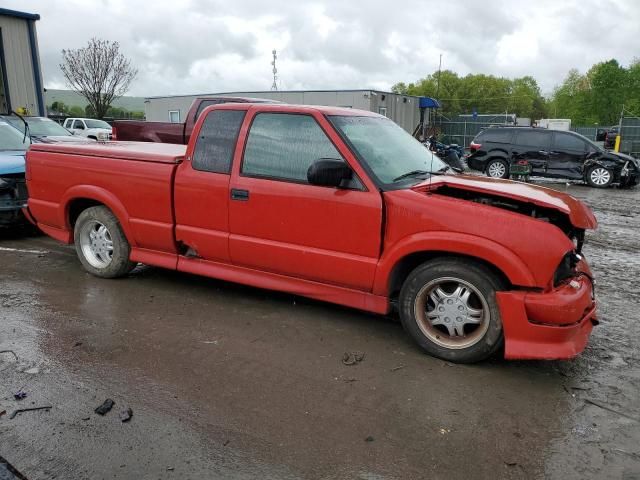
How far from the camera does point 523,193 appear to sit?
3.95 meters

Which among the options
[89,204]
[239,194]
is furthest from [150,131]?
[239,194]

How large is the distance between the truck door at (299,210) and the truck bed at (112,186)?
0.82 meters

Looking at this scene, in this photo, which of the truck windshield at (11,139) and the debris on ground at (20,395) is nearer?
the debris on ground at (20,395)

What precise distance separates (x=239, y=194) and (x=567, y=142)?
14557 mm

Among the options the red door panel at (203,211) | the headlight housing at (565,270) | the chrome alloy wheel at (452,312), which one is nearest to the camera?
the headlight housing at (565,270)

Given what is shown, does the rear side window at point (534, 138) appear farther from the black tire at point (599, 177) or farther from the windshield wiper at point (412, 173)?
the windshield wiper at point (412, 173)

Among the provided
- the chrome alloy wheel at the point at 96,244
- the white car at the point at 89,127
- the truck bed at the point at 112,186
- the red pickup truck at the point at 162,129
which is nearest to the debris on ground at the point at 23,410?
the truck bed at the point at 112,186

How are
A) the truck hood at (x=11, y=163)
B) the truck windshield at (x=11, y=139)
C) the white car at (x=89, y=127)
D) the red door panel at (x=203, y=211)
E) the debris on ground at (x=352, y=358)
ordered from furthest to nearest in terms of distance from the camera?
the white car at (x=89, y=127)
the truck windshield at (x=11, y=139)
the truck hood at (x=11, y=163)
the red door panel at (x=203, y=211)
the debris on ground at (x=352, y=358)

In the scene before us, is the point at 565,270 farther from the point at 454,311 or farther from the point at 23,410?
the point at 23,410

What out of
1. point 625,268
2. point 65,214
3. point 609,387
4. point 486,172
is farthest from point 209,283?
point 486,172

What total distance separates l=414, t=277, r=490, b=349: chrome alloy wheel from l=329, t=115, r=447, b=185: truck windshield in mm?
895

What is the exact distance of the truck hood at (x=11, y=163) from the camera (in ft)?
23.2

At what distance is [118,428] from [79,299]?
2365mm

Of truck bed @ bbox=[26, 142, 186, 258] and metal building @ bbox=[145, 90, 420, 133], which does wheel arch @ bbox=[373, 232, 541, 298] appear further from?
metal building @ bbox=[145, 90, 420, 133]
